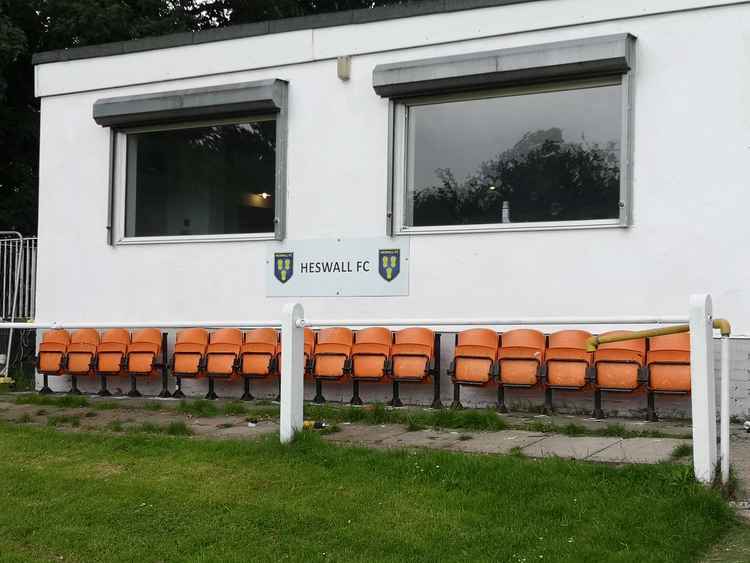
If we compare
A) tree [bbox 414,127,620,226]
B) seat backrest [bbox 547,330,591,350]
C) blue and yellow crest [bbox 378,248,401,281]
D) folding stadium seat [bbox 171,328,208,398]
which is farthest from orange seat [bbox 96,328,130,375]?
seat backrest [bbox 547,330,591,350]

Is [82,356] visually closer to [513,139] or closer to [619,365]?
[513,139]

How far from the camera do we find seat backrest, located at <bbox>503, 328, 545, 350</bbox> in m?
9.48

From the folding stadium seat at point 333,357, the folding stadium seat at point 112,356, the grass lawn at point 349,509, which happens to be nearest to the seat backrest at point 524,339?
the folding stadium seat at point 333,357

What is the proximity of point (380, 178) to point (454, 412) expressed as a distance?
3682 mm

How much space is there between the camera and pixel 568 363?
912 cm

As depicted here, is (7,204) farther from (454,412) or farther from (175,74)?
(454,412)

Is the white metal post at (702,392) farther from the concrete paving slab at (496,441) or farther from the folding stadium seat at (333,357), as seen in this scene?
the folding stadium seat at (333,357)

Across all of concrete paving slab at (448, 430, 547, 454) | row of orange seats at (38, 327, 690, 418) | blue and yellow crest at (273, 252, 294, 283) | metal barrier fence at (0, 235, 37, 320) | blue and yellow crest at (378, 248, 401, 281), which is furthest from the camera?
metal barrier fence at (0, 235, 37, 320)

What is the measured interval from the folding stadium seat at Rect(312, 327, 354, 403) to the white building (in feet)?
1.65

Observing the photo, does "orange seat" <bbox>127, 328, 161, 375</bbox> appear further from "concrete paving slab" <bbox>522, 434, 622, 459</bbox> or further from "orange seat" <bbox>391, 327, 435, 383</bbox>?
"concrete paving slab" <bbox>522, 434, 622, 459</bbox>

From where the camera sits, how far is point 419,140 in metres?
10.9

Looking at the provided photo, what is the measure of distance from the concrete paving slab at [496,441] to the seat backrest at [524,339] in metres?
2.08

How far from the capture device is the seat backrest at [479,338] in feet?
31.8

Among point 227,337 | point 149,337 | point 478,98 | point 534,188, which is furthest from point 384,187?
point 149,337
